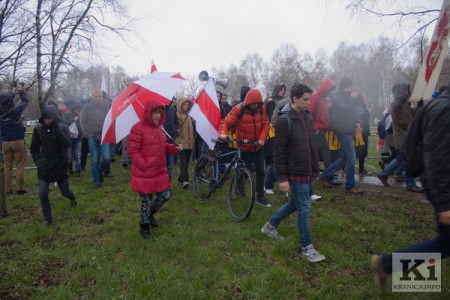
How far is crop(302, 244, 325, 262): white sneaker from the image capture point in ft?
12.8

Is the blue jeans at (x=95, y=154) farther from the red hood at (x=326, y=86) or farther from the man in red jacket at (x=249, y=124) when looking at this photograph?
the red hood at (x=326, y=86)

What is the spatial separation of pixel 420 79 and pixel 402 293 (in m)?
2.74

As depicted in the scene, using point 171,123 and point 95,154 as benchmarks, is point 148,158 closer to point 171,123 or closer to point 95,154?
point 171,123

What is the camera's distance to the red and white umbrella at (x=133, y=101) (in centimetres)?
469

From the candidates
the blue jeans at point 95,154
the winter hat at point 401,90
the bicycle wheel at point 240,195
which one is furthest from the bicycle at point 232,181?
the winter hat at point 401,90

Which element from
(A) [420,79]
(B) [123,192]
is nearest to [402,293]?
(A) [420,79]

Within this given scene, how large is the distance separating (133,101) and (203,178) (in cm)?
246

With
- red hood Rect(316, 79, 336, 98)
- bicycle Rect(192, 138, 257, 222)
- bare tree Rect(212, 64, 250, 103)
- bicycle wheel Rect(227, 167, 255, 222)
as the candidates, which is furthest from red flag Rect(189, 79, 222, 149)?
bare tree Rect(212, 64, 250, 103)

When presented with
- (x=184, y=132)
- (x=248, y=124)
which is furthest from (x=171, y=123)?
(x=248, y=124)

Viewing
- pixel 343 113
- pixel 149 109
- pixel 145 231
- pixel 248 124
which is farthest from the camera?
pixel 343 113

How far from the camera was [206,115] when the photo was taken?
21.7 feet

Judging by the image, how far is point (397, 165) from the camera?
6.84 meters

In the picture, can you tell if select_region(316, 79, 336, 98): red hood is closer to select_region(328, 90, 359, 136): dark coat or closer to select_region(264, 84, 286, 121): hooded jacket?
select_region(328, 90, 359, 136): dark coat

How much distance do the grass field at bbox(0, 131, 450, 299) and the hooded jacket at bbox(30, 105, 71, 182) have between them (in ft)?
2.85
